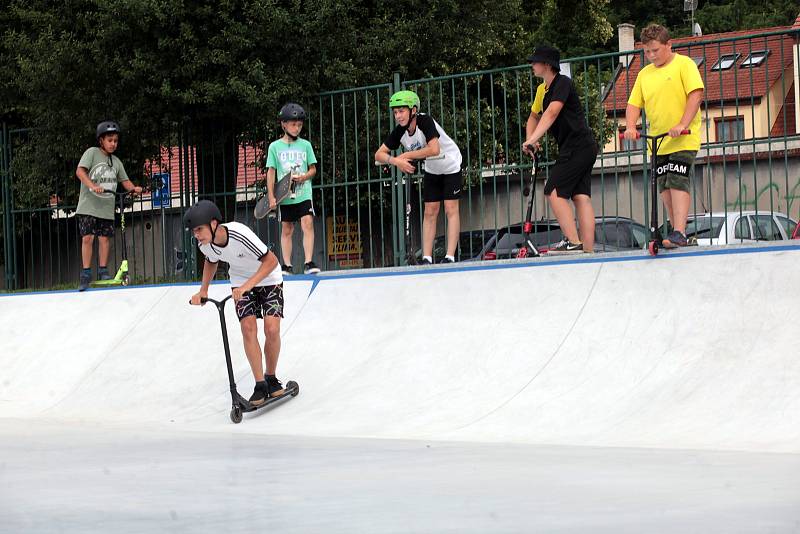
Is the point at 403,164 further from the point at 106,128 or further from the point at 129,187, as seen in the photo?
the point at 106,128

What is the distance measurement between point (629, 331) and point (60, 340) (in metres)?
5.67

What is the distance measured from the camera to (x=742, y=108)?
35.9 feet

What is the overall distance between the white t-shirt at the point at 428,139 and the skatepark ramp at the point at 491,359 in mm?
1004

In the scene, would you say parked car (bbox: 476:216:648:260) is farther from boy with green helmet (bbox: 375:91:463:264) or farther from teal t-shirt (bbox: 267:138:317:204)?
teal t-shirt (bbox: 267:138:317:204)

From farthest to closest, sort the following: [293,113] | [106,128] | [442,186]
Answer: [106,128] < [293,113] < [442,186]

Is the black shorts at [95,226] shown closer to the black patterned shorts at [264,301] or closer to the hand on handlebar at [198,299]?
the black patterned shorts at [264,301]

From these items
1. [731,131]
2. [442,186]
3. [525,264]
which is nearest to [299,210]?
[442,186]

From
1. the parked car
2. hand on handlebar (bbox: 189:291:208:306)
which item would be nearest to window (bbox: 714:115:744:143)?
the parked car

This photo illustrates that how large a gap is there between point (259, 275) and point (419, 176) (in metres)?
3.73

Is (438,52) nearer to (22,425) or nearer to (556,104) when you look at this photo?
(556,104)

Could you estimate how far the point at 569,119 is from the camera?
9.62 meters

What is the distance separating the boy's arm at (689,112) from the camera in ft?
28.7

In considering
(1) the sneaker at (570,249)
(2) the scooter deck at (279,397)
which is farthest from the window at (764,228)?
(2) the scooter deck at (279,397)

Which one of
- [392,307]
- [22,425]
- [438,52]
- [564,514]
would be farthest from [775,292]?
[438,52]
